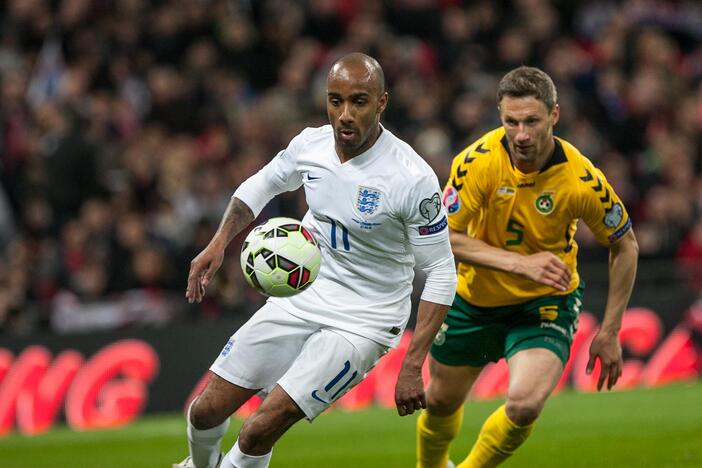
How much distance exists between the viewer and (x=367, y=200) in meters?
6.61

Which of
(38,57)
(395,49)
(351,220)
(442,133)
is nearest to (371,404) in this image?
(442,133)

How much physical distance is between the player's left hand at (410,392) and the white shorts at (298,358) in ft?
1.30

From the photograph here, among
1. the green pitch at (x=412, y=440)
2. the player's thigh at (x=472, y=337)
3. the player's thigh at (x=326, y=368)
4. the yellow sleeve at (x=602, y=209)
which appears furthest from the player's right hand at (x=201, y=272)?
the green pitch at (x=412, y=440)

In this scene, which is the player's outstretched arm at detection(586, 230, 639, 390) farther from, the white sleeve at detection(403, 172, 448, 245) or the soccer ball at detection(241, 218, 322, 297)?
the soccer ball at detection(241, 218, 322, 297)

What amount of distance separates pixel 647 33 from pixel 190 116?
6.19m

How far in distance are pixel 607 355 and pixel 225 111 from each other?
9535 millimetres

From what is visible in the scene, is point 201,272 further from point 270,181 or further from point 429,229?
point 429,229

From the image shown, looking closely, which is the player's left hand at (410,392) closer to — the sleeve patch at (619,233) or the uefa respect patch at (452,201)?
the uefa respect patch at (452,201)

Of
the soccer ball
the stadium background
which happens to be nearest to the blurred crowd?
the stadium background

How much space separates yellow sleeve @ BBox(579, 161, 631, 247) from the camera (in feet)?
24.2

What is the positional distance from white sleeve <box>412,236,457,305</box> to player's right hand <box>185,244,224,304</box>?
1023 millimetres

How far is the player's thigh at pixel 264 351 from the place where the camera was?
675cm

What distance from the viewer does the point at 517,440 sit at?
727cm

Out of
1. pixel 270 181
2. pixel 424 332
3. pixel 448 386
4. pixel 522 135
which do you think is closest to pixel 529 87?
pixel 522 135
